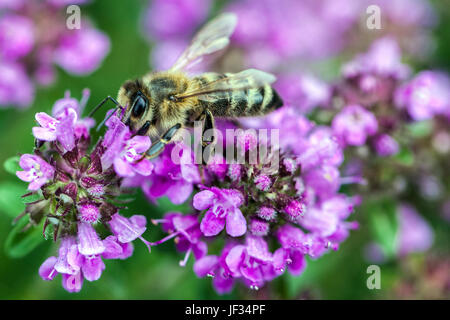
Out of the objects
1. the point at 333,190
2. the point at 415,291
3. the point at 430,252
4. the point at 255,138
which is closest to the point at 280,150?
the point at 255,138

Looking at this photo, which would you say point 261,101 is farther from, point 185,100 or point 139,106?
point 139,106

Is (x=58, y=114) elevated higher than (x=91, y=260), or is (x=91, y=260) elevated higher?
(x=58, y=114)

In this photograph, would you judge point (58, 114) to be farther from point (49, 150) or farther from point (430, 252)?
point (430, 252)

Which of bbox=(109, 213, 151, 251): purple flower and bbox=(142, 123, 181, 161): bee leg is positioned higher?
bbox=(142, 123, 181, 161): bee leg

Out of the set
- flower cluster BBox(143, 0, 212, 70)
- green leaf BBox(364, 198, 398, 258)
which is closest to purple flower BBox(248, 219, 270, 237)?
green leaf BBox(364, 198, 398, 258)

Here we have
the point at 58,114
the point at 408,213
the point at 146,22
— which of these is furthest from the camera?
the point at 146,22

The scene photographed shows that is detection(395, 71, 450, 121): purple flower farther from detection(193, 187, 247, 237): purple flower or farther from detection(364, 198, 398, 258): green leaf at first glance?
detection(193, 187, 247, 237): purple flower
